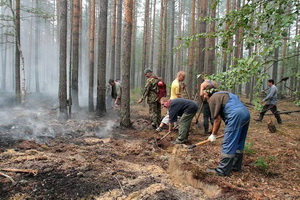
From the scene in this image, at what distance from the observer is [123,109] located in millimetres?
7605

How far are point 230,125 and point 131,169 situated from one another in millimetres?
2019

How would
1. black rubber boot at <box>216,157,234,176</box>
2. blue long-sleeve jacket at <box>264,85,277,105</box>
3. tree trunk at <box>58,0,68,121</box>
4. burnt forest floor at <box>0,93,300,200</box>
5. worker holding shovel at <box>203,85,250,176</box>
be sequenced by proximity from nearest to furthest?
burnt forest floor at <box>0,93,300,200</box>, worker holding shovel at <box>203,85,250,176</box>, black rubber boot at <box>216,157,234,176</box>, tree trunk at <box>58,0,68,121</box>, blue long-sleeve jacket at <box>264,85,277,105</box>

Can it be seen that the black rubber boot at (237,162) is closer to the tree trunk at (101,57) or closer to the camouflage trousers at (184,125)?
the camouflage trousers at (184,125)

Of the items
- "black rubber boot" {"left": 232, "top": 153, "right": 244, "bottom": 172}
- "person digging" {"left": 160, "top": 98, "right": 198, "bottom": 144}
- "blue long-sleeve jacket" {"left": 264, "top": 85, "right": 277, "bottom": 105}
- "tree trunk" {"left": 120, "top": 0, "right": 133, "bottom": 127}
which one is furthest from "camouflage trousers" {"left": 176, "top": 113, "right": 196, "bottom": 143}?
"blue long-sleeve jacket" {"left": 264, "top": 85, "right": 277, "bottom": 105}

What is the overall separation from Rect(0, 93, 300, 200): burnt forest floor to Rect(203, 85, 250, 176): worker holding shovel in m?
0.25

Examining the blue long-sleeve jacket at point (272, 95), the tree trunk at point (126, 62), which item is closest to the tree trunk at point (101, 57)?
the tree trunk at point (126, 62)

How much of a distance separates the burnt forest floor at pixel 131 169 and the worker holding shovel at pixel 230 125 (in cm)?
25

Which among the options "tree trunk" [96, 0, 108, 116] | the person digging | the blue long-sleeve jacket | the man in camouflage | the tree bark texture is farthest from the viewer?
the tree bark texture

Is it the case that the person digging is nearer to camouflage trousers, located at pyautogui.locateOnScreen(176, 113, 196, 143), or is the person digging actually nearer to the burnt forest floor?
camouflage trousers, located at pyautogui.locateOnScreen(176, 113, 196, 143)

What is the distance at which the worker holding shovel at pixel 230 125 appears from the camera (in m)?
3.64

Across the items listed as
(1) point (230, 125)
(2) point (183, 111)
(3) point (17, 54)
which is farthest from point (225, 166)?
(3) point (17, 54)

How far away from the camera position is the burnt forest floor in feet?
10.1

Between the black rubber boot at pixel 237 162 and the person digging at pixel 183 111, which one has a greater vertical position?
the person digging at pixel 183 111

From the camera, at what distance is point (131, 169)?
395 cm
